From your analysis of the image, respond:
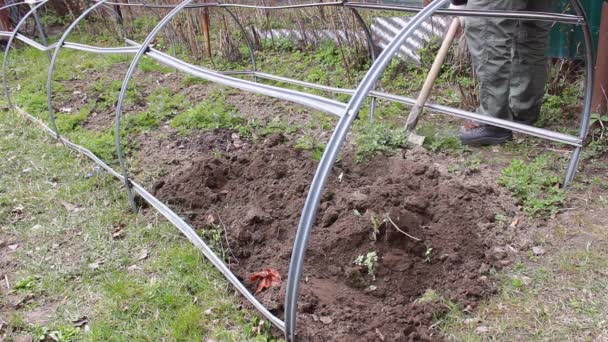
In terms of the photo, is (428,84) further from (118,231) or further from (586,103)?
(118,231)

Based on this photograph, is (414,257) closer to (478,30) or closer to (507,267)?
(507,267)

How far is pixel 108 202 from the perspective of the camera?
12.3 feet

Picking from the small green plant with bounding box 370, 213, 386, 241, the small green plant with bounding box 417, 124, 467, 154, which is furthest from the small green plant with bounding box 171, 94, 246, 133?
the small green plant with bounding box 370, 213, 386, 241

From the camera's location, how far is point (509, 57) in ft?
11.7

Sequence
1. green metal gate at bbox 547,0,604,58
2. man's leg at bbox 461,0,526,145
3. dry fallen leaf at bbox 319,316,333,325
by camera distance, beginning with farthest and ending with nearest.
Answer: green metal gate at bbox 547,0,604,58 → man's leg at bbox 461,0,526,145 → dry fallen leaf at bbox 319,316,333,325

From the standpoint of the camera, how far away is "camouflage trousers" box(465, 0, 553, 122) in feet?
11.5

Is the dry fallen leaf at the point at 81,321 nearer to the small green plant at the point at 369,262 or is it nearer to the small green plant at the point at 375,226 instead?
the small green plant at the point at 369,262

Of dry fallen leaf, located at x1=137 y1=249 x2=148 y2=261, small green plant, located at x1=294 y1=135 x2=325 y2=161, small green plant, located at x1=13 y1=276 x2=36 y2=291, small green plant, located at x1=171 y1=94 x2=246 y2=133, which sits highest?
small green plant, located at x1=294 y1=135 x2=325 y2=161

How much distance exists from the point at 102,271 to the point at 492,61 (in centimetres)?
278

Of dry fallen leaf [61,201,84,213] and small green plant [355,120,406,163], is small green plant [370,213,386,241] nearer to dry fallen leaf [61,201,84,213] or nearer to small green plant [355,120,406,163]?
small green plant [355,120,406,163]

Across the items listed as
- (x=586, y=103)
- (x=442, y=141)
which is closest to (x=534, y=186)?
(x=586, y=103)

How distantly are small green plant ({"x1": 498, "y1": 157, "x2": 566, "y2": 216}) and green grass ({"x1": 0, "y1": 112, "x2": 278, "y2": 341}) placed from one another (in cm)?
167

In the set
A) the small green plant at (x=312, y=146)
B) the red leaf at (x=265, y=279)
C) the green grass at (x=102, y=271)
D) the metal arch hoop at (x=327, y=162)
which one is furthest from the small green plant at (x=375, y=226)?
the small green plant at (x=312, y=146)

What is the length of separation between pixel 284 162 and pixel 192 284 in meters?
1.19
